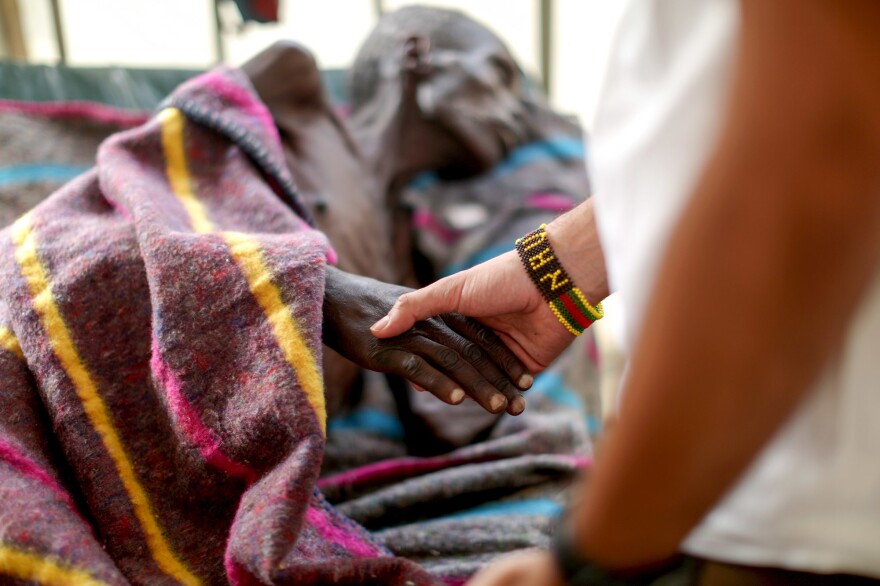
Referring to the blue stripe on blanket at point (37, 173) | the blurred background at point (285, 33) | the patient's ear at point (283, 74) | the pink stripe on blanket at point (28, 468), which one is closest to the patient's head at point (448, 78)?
the patient's ear at point (283, 74)

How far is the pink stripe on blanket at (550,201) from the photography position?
144 centimetres

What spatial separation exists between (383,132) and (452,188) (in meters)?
0.18

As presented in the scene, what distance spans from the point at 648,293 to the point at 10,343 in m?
0.56

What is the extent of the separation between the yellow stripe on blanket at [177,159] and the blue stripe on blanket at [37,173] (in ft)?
0.88

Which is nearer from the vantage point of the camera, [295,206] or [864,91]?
[864,91]

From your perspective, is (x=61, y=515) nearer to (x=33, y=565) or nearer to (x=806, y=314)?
(x=33, y=565)

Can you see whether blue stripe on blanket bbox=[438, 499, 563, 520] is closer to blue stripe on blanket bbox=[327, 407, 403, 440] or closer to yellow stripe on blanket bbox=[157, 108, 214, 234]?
blue stripe on blanket bbox=[327, 407, 403, 440]

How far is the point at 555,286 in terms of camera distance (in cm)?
71

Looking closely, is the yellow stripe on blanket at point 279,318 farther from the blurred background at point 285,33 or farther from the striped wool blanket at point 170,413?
the blurred background at point 285,33

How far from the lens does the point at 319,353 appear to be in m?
0.67

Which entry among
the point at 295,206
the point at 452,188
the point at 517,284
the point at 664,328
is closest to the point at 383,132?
the point at 452,188

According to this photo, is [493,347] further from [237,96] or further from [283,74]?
[283,74]

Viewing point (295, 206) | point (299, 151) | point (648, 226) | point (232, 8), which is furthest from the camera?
point (232, 8)

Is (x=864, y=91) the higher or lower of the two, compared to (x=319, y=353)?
higher
